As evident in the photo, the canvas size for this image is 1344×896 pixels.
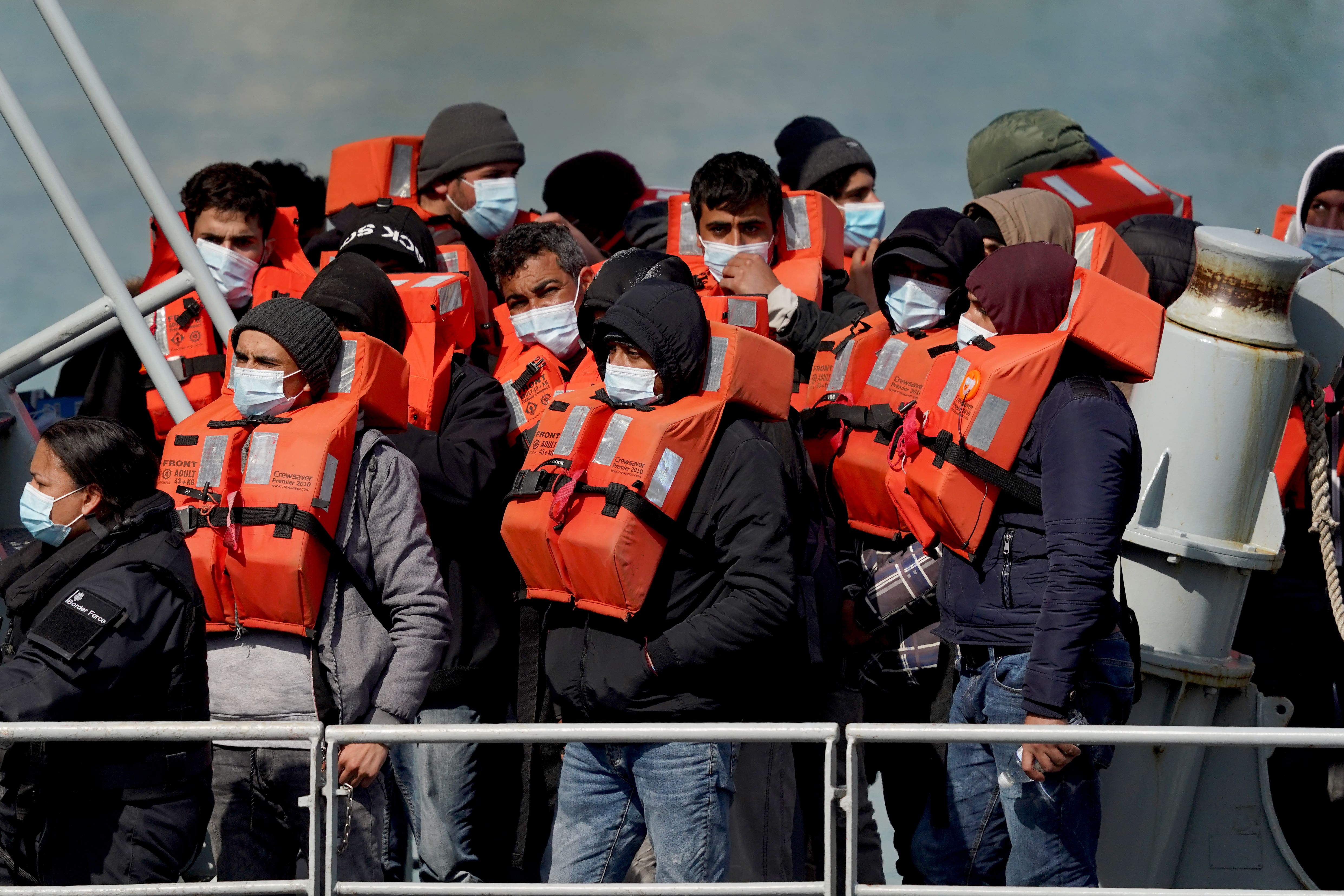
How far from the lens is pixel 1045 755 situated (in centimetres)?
281

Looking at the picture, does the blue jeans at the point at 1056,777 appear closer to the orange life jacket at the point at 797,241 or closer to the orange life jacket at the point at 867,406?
the orange life jacket at the point at 867,406

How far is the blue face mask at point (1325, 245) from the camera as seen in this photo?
484cm

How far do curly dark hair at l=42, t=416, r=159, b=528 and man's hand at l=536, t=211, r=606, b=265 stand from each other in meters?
1.89

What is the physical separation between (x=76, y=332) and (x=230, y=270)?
1.70ft

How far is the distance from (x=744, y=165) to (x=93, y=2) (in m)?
4.14

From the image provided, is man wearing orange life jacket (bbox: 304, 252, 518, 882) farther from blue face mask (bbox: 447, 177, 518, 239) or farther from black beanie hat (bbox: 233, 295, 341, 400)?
blue face mask (bbox: 447, 177, 518, 239)

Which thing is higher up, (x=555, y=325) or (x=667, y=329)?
(x=667, y=329)

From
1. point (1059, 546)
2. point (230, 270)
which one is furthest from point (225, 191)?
point (1059, 546)

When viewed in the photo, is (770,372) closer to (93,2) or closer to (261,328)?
(261,328)

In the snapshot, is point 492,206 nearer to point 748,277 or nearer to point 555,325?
point 555,325

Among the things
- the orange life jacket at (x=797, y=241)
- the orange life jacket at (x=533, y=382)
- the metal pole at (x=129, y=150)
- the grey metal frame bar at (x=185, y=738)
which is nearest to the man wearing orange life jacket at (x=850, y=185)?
the orange life jacket at (x=797, y=241)

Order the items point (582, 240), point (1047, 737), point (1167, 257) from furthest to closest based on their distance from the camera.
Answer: point (582, 240), point (1167, 257), point (1047, 737)

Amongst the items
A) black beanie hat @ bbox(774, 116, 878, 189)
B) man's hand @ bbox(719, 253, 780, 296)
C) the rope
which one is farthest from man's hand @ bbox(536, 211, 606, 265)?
the rope

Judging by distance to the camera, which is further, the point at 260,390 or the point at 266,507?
the point at 260,390
